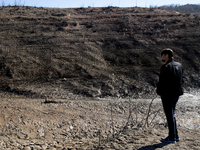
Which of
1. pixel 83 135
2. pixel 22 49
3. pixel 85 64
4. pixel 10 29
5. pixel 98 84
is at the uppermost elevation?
pixel 10 29

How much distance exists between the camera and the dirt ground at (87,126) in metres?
3.98

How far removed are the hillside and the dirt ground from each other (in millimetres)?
1288

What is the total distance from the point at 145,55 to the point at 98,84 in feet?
13.3

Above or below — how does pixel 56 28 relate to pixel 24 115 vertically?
above

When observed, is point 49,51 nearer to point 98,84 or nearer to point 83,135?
point 98,84

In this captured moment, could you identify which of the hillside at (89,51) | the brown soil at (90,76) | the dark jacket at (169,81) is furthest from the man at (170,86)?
the hillside at (89,51)

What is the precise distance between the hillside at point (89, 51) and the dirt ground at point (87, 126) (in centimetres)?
129

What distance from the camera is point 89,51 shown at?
11.7m

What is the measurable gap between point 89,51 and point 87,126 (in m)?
6.79

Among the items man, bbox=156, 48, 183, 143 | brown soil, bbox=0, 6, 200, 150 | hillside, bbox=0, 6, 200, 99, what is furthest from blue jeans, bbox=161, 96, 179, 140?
hillside, bbox=0, 6, 200, 99

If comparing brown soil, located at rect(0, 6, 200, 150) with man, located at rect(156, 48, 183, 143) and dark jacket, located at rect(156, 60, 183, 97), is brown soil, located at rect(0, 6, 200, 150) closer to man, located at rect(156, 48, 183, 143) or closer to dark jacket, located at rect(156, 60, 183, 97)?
man, located at rect(156, 48, 183, 143)

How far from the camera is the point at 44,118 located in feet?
18.4

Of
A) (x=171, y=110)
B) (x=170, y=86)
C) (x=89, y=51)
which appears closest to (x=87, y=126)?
(x=171, y=110)

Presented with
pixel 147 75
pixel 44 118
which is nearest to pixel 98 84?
pixel 147 75
